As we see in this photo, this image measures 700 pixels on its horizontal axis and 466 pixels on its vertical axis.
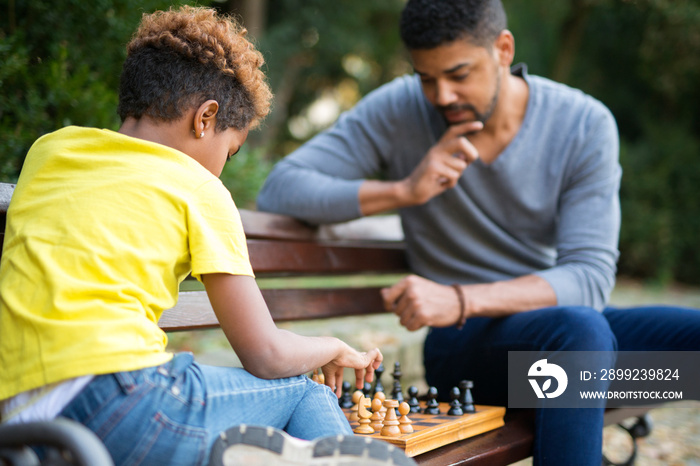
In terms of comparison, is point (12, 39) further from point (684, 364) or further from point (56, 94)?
point (684, 364)

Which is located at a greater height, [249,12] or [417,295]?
[249,12]

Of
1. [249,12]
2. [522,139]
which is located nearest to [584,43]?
[249,12]

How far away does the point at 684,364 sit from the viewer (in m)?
2.40

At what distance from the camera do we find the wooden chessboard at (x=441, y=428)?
1665 mm

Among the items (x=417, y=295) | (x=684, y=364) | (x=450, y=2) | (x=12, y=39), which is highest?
(x=450, y=2)

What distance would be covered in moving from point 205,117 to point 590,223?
5.44 feet

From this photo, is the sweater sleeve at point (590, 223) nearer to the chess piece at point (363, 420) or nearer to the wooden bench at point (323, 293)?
the wooden bench at point (323, 293)

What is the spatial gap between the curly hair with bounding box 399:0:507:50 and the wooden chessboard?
4.66 feet

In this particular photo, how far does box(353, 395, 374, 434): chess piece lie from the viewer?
5.75 feet

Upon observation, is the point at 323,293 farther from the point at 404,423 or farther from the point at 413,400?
the point at 404,423

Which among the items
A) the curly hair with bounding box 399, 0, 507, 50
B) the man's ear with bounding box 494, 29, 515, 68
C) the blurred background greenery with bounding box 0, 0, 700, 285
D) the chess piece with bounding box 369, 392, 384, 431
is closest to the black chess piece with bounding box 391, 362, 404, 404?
the chess piece with bounding box 369, 392, 384, 431

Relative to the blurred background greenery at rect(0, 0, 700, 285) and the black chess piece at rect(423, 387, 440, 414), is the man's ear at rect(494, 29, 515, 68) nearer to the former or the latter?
the black chess piece at rect(423, 387, 440, 414)

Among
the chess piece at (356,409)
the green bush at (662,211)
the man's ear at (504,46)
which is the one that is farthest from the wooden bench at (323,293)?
the green bush at (662,211)

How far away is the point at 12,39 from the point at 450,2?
1.65 m
